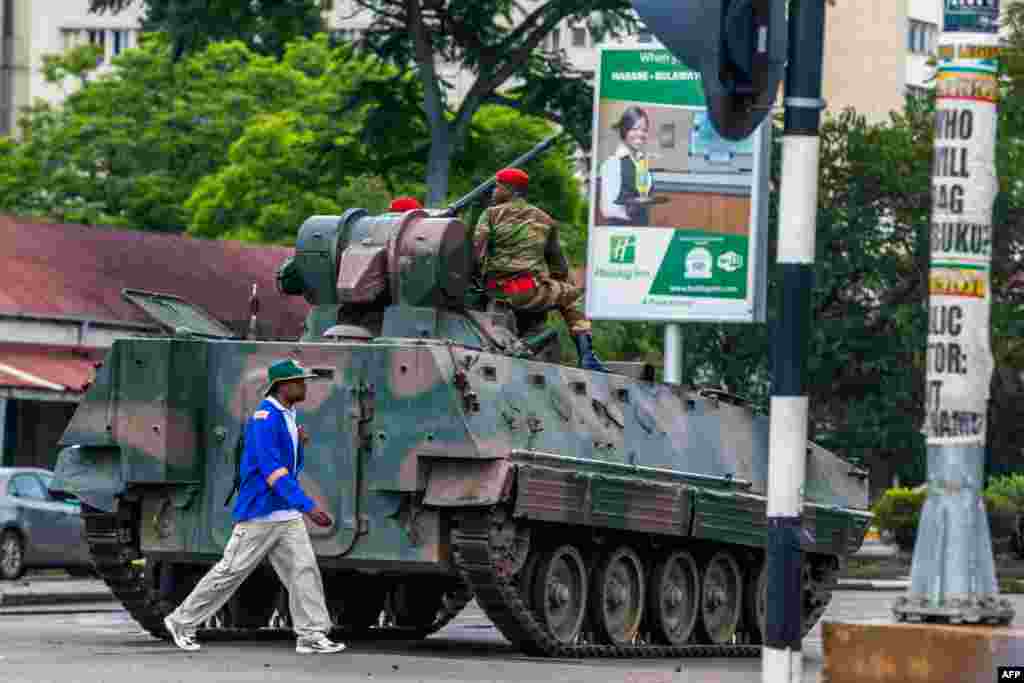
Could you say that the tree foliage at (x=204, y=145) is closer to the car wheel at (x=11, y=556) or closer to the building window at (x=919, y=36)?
the car wheel at (x=11, y=556)

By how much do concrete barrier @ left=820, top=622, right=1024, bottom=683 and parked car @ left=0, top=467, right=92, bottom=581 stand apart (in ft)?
73.5

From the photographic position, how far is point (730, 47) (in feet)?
29.1

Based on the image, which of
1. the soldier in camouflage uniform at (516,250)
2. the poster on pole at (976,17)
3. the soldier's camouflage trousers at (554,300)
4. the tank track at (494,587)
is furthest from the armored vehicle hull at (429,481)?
the poster on pole at (976,17)

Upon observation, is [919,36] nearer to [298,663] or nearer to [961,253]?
[298,663]

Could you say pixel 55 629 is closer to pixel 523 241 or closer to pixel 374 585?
pixel 374 585

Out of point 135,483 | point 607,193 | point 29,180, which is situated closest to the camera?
point 135,483

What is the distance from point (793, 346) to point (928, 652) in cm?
140

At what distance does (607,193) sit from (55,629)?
7.83 m

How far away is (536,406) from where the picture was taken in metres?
18.0

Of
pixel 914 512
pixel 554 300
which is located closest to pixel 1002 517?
pixel 914 512

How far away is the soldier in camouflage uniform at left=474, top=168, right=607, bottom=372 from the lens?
19.3 m

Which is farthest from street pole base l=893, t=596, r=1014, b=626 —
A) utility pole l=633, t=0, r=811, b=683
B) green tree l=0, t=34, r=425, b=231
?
green tree l=0, t=34, r=425, b=231

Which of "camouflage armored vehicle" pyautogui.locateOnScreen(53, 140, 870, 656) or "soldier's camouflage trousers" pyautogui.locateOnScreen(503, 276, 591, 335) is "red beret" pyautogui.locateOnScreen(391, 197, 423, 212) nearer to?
"camouflage armored vehicle" pyautogui.locateOnScreen(53, 140, 870, 656)

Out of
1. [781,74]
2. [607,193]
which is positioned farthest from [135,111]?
[781,74]
